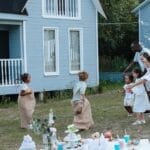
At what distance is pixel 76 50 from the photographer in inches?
979


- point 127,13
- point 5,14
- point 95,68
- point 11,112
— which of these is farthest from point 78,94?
point 127,13

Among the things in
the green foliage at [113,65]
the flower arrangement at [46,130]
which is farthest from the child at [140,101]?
the green foliage at [113,65]

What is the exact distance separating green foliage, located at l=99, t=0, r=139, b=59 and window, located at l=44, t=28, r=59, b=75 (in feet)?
44.1

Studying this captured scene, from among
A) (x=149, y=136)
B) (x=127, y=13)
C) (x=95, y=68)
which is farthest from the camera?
(x=127, y=13)

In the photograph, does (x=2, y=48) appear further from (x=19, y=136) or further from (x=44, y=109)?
(x=19, y=136)

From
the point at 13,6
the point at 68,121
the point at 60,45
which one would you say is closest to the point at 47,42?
the point at 60,45

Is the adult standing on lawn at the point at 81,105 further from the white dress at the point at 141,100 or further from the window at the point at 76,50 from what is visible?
the window at the point at 76,50

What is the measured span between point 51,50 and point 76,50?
62.6 inches

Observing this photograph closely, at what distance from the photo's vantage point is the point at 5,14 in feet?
68.9

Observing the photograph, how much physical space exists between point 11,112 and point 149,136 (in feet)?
22.9

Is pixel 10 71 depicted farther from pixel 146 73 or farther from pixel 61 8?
pixel 146 73

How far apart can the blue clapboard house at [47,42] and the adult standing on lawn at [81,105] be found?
8.60 m

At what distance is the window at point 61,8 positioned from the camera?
2353 cm

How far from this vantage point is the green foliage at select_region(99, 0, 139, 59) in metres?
37.3
